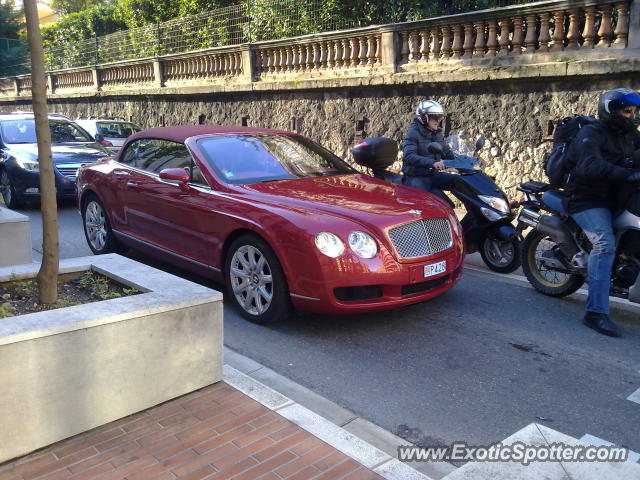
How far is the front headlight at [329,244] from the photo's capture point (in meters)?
4.76

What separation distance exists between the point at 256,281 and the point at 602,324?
2835 mm

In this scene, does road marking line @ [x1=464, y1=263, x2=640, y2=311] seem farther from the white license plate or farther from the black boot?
the white license plate

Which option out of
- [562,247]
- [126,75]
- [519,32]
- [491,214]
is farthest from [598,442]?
[126,75]

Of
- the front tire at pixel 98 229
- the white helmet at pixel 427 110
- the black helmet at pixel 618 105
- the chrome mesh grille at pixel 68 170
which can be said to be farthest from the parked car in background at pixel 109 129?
the black helmet at pixel 618 105

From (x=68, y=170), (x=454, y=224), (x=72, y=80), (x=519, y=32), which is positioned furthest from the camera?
(x=72, y=80)

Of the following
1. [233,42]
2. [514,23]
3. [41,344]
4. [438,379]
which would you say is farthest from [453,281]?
[233,42]

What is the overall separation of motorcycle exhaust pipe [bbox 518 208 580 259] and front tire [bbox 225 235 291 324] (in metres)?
2.58

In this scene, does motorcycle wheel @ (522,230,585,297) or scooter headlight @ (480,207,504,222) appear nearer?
motorcycle wheel @ (522,230,585,297)

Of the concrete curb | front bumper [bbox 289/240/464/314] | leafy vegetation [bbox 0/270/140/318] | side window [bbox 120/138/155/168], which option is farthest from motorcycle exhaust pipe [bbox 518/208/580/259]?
side window [bbox 120/138/155/168]

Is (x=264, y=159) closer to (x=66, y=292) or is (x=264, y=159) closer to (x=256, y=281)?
(x=256, y=281)

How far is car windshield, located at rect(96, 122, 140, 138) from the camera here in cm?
1716

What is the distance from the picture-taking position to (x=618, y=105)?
16.6 feet

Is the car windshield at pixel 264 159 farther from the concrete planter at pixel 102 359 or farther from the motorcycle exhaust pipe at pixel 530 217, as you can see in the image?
the concrete planter at pixel 102 359

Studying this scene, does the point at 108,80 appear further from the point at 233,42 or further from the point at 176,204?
the point at 176,204
